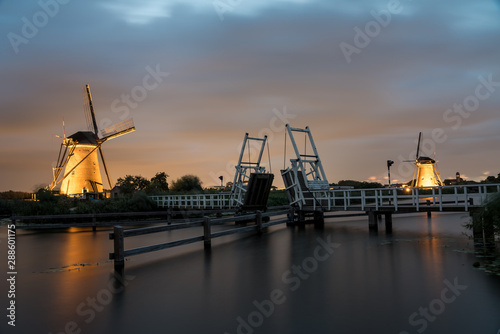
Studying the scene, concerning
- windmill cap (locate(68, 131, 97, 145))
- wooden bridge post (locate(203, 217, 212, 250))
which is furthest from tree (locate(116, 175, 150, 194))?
wooden bridge post (locate(203, 217, 212, 250))

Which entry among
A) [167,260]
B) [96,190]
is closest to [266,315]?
[167,260]

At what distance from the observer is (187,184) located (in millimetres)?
Answer: 60250

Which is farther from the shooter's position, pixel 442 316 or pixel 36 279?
pixel 36 279

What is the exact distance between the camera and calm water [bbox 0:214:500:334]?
571 cm

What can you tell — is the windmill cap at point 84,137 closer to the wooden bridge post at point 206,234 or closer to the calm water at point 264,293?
the calm water at point 264,293

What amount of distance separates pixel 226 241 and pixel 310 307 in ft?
31.0

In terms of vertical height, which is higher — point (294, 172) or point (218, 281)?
point (294, 172)

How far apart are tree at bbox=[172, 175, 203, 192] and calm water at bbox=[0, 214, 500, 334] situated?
4743cm

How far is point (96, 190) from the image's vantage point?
46.3 meters

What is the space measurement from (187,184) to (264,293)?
177ft

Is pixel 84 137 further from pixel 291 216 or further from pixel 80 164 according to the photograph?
pixel 291 216

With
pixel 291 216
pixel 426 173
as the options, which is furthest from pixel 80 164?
pixel 426 173

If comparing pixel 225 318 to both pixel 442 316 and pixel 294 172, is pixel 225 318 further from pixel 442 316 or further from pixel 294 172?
pixel 294 172

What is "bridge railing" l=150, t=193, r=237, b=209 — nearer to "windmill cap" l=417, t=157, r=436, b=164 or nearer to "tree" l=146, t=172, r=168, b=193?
"tree" l=146, t=172, r=168, b=193
